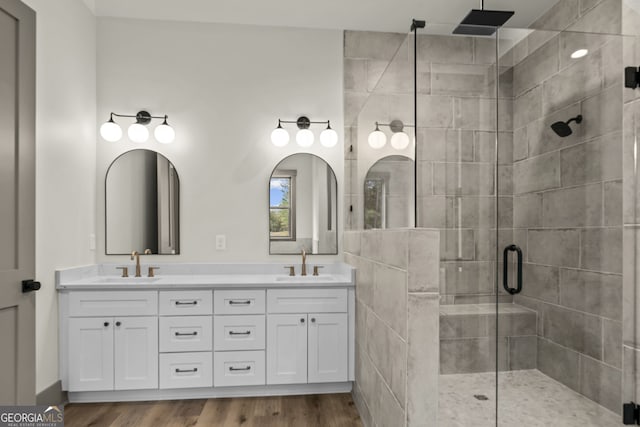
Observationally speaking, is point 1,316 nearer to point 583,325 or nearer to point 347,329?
point 347,329

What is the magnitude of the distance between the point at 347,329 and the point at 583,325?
1557 millimetres

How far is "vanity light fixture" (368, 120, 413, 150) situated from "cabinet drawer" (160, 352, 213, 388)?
1823 mm

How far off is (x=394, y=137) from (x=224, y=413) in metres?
2.04

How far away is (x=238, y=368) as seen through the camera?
284cm

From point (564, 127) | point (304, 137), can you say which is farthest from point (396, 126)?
point (304, 137)

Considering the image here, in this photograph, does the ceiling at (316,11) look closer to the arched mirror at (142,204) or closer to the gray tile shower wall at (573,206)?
the arched mirror at (142,204)

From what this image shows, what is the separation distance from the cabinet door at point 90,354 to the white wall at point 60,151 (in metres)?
0.11

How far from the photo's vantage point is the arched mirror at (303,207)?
133 inches

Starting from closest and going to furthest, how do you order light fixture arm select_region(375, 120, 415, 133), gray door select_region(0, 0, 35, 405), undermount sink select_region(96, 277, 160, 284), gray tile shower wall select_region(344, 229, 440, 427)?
gray tile shower wall select_region(344, 229, 440, 427), gray door select_region(0, 0, 35, 405), light fixture arm select_region(375, 120, 415, 133), undermount sink select_region(96, 277, 160, 284)

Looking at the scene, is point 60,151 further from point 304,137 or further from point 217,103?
point 304,137

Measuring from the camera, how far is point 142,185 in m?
3.30

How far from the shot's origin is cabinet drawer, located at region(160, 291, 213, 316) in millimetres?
2811

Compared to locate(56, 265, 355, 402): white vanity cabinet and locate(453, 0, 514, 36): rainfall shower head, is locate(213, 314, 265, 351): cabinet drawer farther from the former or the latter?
locate(453, 0, 514, 36): rainfall shower head

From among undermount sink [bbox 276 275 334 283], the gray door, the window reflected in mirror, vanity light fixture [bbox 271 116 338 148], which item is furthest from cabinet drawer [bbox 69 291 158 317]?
vanity light fixture [bbox 271 116 338 148]
